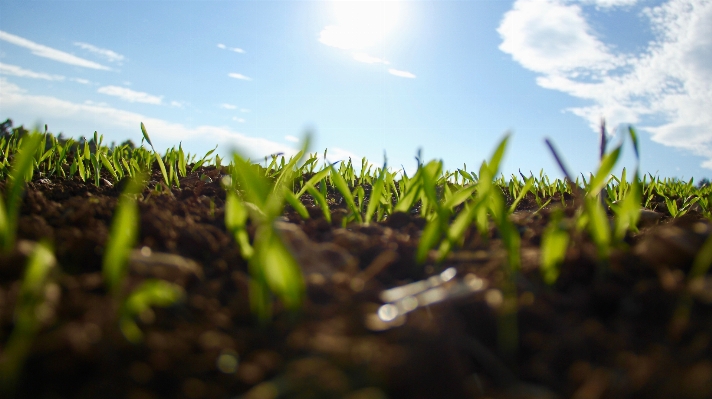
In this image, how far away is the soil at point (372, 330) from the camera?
593mm

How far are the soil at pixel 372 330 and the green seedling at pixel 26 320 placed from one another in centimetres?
1

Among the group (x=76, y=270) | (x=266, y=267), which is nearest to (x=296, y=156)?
(x=76, y=270)

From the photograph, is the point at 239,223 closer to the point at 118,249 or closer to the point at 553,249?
the point at 118,249

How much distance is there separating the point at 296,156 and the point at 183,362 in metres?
1.13

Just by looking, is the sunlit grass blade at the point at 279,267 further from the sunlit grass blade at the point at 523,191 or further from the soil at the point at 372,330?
the sunlit grass blade at the point at 523,191

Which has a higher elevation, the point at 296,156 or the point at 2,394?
the point at 296,156

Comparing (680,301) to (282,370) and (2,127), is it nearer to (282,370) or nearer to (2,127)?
(282,370)

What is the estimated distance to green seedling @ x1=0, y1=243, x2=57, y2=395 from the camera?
1.87 ft

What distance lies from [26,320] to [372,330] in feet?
1.56

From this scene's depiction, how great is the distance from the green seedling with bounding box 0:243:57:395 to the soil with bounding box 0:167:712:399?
0.01 m

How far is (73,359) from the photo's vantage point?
1.98 ft

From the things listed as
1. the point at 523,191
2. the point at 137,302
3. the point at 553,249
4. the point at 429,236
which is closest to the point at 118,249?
the point at 137,302

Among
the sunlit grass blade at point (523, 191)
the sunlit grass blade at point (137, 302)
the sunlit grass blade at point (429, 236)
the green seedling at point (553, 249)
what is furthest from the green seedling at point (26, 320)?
the sunlit grass blade at point (523, 191)

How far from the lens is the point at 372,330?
2.32 ft
